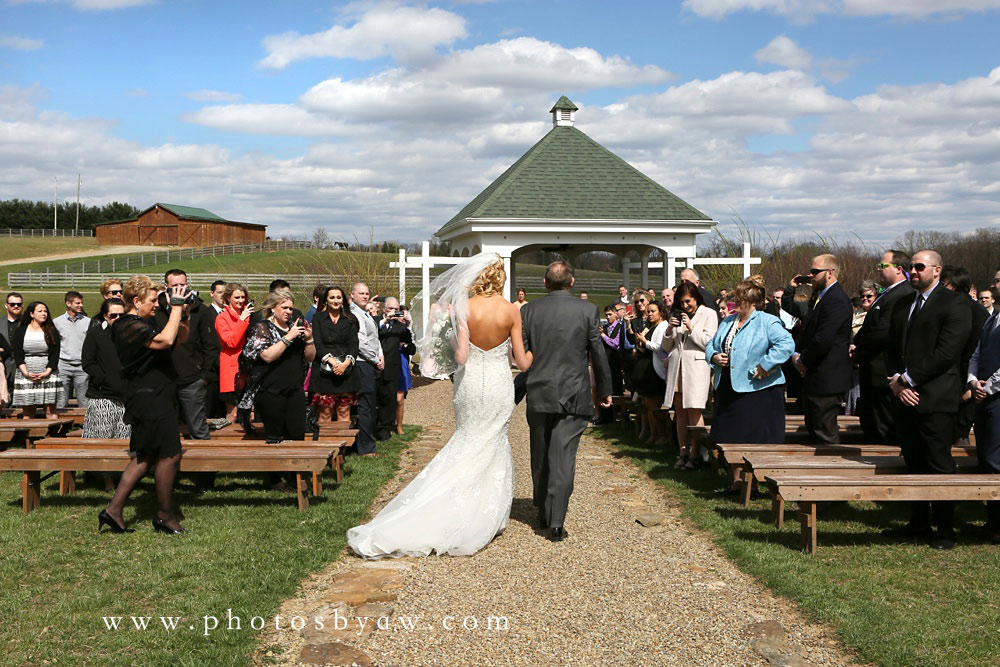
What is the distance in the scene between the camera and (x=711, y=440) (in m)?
8.34

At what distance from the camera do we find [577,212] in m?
20.2

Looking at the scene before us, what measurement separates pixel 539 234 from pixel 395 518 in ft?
47.4

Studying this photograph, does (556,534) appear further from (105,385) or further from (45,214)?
(45,214)

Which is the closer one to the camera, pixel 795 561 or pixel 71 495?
pixel 795 561

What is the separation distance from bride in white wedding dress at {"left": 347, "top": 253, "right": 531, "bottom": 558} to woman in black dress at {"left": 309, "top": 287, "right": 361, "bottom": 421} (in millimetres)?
2684

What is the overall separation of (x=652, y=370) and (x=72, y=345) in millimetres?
7540

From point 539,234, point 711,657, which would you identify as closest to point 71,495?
point 711,657

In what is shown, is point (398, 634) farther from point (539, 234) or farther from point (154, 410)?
point (539, 234)

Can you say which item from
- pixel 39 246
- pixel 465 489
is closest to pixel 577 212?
pixel 465 489

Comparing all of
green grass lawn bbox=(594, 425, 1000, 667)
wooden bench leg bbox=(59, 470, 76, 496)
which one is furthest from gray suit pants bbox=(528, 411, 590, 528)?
wooden bench leg bbox=(59, 470, 76, 496)

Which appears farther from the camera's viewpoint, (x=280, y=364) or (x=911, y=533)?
(x=280, y=364)

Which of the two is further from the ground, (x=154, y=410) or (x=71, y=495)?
(x=154, y=410)

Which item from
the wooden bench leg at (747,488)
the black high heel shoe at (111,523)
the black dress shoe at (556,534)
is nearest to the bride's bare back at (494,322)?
the black dress shoe at (556,534)

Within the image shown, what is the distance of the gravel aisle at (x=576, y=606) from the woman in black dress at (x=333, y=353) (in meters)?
3.12
